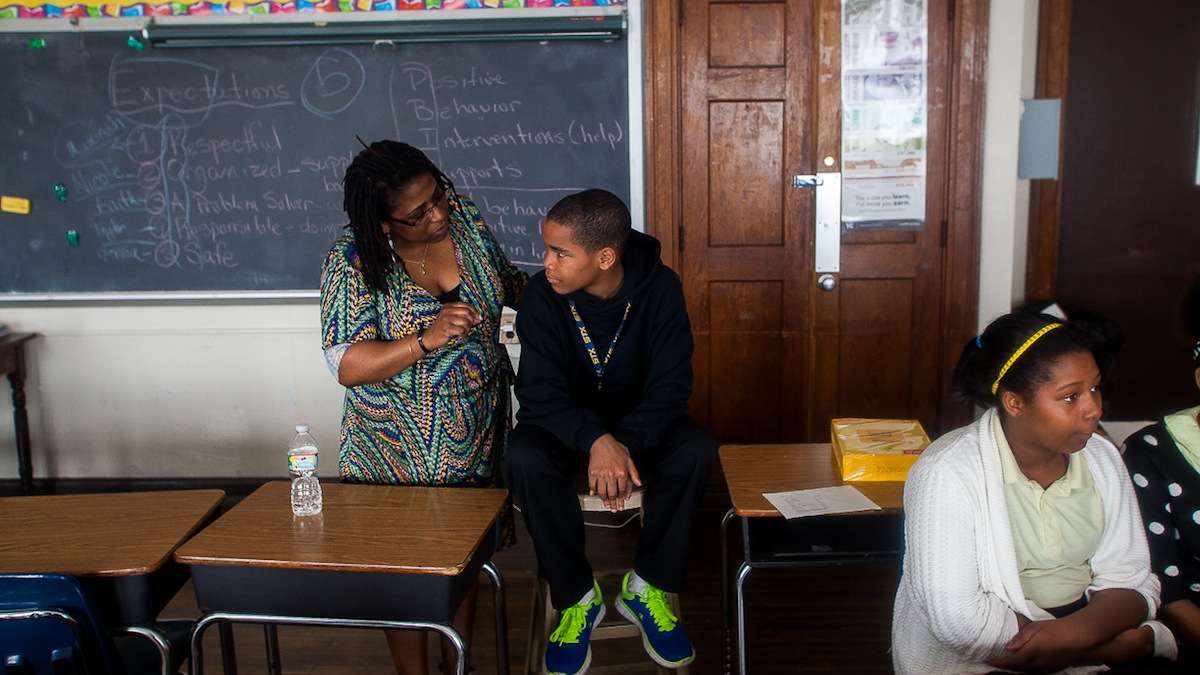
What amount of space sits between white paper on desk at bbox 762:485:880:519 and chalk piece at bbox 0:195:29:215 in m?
3.23

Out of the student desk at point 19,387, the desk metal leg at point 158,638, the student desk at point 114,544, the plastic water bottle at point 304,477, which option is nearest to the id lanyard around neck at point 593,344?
the plastic water bottle at point 304,477

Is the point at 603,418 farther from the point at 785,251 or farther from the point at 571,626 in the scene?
the point at 785,251

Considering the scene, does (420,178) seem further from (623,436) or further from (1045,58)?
(1045,58)

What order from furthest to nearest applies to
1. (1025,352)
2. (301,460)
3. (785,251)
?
(785,251), (301,460), (1025,352)

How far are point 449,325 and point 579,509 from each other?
1.65 feet

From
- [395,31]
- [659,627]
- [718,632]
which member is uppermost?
[395,31]

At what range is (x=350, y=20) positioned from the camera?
368 cm

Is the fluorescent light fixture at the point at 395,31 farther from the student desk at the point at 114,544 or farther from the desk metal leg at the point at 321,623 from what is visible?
the desk metal leg at the point at 321,623

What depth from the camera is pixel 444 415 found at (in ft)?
7.56

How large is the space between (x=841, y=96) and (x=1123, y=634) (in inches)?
94.6

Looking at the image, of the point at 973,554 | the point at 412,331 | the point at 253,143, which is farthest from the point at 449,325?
the point at 253,143

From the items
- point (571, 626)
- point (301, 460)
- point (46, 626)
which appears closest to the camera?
point (46, 626)

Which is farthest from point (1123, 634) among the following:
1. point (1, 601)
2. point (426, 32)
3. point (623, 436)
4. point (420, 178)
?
point (426, 32)

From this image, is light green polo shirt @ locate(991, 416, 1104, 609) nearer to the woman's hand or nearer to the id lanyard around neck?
the id lanyard around neck
